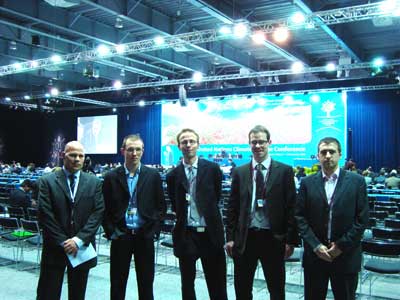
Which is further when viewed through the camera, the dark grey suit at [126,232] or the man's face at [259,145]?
the dark grey suit at [126,232]

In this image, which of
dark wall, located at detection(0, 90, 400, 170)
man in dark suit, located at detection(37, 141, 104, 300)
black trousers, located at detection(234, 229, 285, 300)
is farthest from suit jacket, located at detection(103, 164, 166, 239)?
dark wall, located at detection(0, 90, 400, 170)

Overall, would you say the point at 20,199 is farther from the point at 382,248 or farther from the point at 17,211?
the point at 382,248

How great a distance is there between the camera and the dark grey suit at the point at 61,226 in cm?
315

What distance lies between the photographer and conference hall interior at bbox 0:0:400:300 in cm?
582

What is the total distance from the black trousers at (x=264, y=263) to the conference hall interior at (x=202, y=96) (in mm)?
1508

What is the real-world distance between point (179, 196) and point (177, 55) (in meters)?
13.2

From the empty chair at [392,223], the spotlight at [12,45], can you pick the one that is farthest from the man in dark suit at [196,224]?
the spotlight at [12,45]

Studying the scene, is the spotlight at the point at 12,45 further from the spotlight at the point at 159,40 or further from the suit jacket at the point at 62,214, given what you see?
the suit jacket at the point at 62,214

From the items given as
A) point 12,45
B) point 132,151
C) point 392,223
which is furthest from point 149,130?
point 132,151

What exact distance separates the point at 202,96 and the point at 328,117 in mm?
6176

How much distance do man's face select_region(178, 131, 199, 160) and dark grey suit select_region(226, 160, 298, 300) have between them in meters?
0.45

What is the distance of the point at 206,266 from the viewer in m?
3.18

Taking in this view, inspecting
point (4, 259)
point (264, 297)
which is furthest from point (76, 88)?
point (264, 297)

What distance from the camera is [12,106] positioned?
25750 mm
